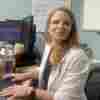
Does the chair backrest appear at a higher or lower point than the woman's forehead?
lower

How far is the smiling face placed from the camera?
3.50 feet

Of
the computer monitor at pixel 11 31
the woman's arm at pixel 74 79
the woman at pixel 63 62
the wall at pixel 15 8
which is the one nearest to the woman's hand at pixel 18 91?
the woman at pixel 63 62

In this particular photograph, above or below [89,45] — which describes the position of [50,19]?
above

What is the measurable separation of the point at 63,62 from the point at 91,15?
341 millimetres

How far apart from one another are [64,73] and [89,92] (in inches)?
7.7

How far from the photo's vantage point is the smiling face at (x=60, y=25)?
107 cm

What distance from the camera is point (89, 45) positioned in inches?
44.0

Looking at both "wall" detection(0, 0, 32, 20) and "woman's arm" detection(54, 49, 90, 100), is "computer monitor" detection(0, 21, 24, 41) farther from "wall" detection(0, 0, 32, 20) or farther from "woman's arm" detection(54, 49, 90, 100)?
"woman's arm" detection(54, 49, 90, 100)

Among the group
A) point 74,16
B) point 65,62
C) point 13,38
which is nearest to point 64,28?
point 74,16

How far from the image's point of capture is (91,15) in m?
1.13

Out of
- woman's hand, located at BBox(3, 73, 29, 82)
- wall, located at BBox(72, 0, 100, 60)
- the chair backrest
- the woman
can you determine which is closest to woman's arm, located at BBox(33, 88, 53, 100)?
the woman

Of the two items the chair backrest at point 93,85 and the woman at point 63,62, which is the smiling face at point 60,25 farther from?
the chair backrest at point 93,85

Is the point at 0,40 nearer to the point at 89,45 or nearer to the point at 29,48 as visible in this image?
the point at 29,48

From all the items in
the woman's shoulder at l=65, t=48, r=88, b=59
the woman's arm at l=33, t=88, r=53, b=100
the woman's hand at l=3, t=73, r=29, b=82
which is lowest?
the woman's arm at l=33, t=88, r=53, b=100
